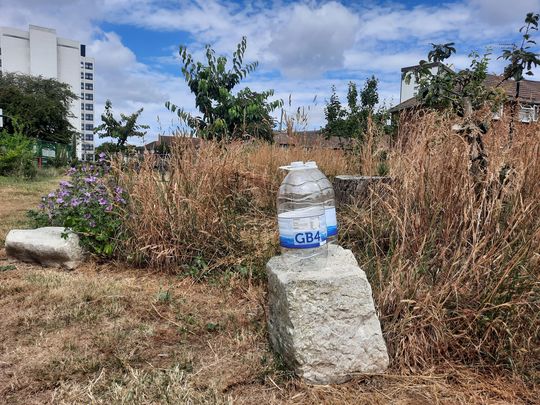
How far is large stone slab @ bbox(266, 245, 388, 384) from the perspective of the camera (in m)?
1.76

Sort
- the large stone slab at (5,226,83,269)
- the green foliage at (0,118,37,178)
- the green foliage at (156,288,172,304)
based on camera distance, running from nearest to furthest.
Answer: the green foliage at (156,288,172,304) < the large stone slab at (5,226,83,269) < the green foliage at (0,118,37,178)

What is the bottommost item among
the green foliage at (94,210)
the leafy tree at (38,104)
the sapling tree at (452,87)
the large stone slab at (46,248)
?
the large stone slab at (46,248)

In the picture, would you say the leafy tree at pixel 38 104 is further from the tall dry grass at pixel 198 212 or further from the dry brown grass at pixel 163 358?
the dry brown grass at pixel 163 358

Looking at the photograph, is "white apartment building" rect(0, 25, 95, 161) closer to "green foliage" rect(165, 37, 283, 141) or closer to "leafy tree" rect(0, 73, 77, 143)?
"leafy tree" rect(0, 73, 77, 143)

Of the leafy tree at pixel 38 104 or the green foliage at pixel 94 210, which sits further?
the leafy tree at pixel 38 104

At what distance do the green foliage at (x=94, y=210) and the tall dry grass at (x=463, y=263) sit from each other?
2306 millimetres

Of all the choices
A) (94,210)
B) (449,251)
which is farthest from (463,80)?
(94,210)

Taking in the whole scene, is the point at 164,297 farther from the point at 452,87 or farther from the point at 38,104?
the point at 38,104

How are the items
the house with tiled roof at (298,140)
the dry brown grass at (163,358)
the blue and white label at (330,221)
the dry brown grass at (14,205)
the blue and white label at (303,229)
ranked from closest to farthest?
the dry brown grass at (163,358)
the blue and white label at (303,229)
the blue and white label at (330,221)
the dry brown grass at (14,205)
the house with tiled roof at (298,140)

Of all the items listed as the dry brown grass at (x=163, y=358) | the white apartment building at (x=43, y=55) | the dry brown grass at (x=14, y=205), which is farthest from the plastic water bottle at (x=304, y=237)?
the white apartment building at (x=43, y=55)

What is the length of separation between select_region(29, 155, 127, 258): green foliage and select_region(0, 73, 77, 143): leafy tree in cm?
3488

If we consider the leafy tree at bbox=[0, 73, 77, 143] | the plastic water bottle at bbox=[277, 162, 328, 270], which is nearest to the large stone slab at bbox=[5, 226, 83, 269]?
the plastic water bottle at bbox=[277, 162, 328, 270]

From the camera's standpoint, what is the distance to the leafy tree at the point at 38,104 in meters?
35.8

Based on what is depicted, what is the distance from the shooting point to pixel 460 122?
2.63 metres
